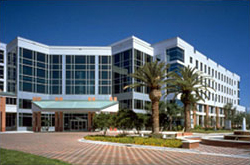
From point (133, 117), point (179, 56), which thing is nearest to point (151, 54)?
point (179, 56)

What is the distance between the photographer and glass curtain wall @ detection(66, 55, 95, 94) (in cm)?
6009

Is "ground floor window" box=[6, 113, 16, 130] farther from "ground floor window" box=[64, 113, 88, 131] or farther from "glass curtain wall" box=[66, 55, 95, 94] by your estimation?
"glass curtain wall" box=[66, 55, 95, 94]

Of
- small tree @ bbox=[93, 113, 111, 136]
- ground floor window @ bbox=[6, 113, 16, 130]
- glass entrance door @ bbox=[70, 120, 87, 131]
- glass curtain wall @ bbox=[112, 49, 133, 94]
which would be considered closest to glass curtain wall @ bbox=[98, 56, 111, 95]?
glass curtain wall @ bbox=[112, 49, 133, 94]

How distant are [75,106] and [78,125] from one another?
724cm

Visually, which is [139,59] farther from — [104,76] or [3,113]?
[3,113]

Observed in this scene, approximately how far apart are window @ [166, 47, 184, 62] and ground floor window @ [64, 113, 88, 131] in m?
23.3

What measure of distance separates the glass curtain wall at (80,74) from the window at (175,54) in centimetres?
1751

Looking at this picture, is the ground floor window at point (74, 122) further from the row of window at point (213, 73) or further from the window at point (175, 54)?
the row of window at point (213, 73)

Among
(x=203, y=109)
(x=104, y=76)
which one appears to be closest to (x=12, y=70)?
(x=104, y=76)

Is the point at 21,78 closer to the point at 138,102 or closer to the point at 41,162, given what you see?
the point at 138,102

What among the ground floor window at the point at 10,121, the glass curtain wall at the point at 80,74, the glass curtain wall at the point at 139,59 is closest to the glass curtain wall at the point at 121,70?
the glass curtain wall at the point at 139,59

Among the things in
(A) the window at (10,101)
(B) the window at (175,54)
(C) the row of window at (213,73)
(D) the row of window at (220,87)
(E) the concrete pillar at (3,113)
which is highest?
(B) the window at (175,54)

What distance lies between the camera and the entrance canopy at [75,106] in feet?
154

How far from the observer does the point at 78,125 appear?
53.8m
